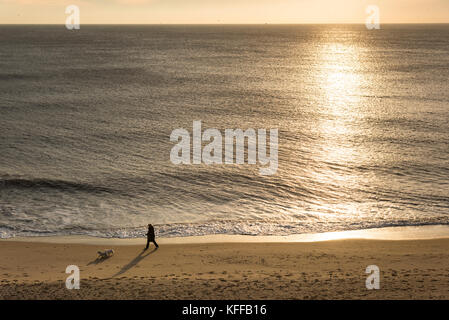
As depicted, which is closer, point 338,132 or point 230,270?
point 230,270

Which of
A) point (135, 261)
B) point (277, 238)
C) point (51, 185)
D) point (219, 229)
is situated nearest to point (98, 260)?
point (135, 261)

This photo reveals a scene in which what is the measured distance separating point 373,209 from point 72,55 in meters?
122

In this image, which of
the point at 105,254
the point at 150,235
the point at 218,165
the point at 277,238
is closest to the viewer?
the point at 105,254

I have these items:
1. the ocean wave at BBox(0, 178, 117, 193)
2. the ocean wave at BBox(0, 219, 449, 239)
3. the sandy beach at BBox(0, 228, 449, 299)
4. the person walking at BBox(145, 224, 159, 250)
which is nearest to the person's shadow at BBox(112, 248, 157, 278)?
the sandy beach at BBox(0, 228, 449, 299)

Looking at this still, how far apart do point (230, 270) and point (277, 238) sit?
→ 6.47 metres

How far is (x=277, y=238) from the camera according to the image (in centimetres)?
2466

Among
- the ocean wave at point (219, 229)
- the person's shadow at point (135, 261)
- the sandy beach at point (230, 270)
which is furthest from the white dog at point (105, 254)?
the ocean wave at point (219, 229)

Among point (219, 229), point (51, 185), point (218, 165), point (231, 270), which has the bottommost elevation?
point (231, 270)

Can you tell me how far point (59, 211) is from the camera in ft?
93.4

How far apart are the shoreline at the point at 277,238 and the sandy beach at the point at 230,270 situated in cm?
45

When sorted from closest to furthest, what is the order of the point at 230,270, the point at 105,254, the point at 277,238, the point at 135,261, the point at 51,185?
the point at 230,270 < the point at 135,261 < the point at 105,254 < the point at 277,238 < the point at 51,185

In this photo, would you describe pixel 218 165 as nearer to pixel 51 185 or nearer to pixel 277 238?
pixel 51 185

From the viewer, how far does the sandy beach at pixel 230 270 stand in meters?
15.8
